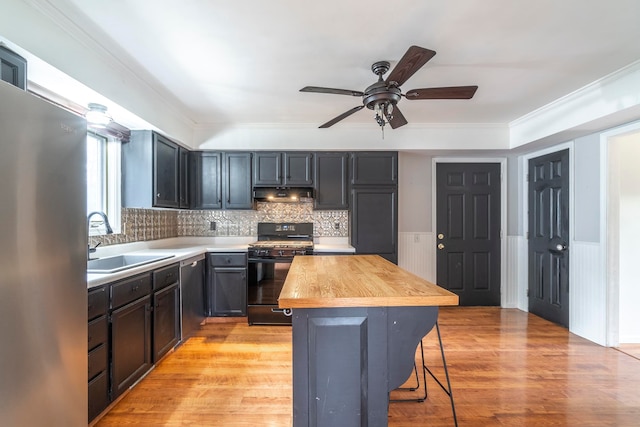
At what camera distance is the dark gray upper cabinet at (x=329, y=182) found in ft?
12.3

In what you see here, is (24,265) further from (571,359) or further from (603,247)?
(603,247)

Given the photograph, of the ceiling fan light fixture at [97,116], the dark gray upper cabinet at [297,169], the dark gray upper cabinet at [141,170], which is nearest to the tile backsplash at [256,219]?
the dark gray upper cabinet at [297,169]

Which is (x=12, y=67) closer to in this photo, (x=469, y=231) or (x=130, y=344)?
(x=130, y=344)

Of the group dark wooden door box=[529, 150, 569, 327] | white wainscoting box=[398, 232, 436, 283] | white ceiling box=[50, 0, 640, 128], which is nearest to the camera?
white ceiling box=[50, 0, 640, 128]

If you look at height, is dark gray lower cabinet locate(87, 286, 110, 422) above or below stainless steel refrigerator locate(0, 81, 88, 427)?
below

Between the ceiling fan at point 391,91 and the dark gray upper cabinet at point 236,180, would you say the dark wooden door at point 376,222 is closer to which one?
the dark gray upper cabinet at point 236,180

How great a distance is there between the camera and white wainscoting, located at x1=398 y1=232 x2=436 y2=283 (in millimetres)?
4105

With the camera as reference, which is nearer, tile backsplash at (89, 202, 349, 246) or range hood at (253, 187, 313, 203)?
range hood at (253, 187, 313, 203)

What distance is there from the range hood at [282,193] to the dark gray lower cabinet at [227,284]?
784 mm

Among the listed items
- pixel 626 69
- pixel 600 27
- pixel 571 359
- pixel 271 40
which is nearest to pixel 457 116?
pixel 626 69

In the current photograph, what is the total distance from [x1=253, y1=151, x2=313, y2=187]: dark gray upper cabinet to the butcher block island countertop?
6.41 ft

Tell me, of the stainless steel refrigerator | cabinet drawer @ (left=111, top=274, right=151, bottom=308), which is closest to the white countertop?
cabinet drawer @ (left=111, top=274, right=151, bottom=308)

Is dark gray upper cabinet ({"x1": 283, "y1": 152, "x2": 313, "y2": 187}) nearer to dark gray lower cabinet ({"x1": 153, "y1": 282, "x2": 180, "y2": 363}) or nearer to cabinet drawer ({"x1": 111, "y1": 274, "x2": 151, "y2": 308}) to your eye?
dark gray lower cabinet ({"x1": 153, "y1": 282, "x2": 180, "y2": 363})

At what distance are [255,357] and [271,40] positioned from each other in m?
2.55
